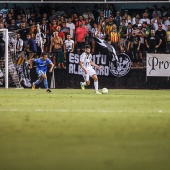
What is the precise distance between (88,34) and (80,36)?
1.43ft

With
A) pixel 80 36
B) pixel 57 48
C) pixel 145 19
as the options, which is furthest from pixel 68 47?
pixel 145 19

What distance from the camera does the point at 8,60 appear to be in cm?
3203

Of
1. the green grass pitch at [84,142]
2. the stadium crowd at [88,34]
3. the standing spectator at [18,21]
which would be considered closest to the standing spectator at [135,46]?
the stadium crowd at [88,34]

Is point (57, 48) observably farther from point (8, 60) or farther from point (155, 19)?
point (155, 19)

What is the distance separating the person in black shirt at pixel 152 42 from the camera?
31500 mm

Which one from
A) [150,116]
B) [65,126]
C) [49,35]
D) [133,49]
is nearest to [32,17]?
[49,35]

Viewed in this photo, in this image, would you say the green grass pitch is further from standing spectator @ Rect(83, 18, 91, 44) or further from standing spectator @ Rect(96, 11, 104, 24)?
standing spectator @ Rect(96, 11, 104, 24)

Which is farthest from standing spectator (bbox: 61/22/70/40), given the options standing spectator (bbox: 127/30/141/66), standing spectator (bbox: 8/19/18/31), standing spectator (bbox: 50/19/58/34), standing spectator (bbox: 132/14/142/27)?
standing spectator (bbox: 132/14/142/27)

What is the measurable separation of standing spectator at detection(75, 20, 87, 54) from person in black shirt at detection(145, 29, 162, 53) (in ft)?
10.5

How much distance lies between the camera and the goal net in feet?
104

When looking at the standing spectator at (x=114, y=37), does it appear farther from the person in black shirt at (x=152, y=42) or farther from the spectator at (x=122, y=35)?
the person in black shirt at (x=152, y=42)

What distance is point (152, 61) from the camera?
104 feet

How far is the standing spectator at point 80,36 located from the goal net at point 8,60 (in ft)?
10.3

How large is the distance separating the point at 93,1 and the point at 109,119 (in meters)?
22.7
